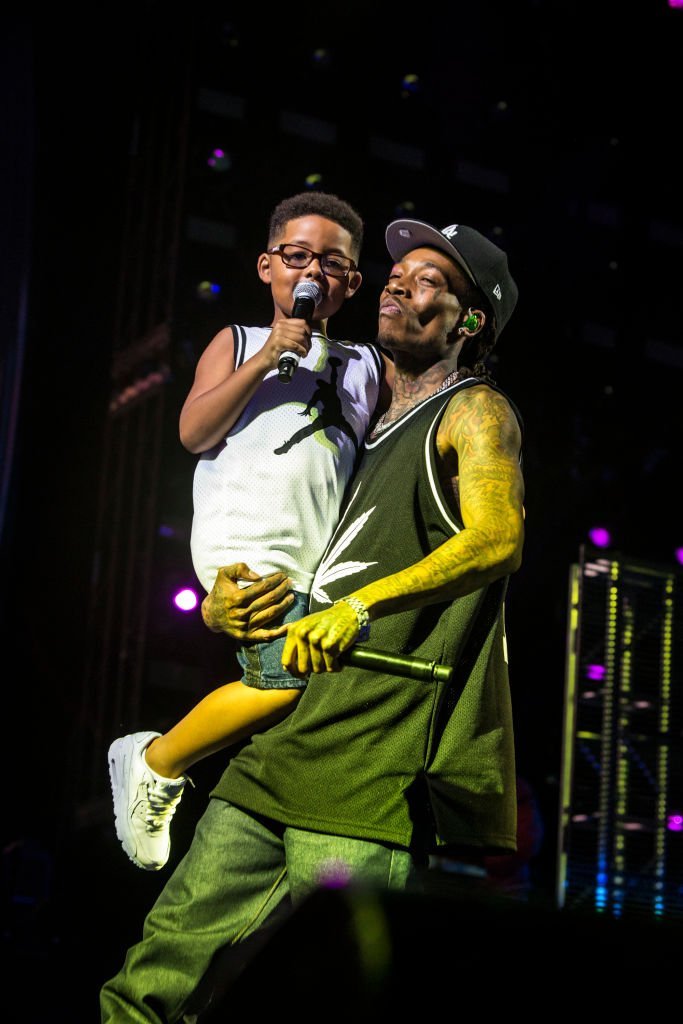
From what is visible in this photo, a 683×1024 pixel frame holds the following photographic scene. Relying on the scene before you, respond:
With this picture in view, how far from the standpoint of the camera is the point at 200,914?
2146mm

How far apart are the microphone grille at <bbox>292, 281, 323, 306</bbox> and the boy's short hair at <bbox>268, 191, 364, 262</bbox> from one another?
0.18 metres

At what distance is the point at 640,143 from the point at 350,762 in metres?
4.12

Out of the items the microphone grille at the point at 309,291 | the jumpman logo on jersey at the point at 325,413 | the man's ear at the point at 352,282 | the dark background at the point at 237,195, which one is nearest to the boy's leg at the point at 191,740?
the jumpman logo on jersey at the point at 325,413

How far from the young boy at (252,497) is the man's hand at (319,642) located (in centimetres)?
37

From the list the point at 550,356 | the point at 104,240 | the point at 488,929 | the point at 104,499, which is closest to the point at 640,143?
the point at 550,356

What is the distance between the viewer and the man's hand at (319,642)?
1.75 m

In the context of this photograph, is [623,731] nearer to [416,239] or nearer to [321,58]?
[321,58]

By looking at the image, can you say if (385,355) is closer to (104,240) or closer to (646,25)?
(104,240)

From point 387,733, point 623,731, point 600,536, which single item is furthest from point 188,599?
point 623,731

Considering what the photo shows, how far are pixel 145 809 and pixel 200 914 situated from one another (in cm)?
23

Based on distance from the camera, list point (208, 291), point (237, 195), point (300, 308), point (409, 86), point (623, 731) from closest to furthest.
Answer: point (300, 308)
point (208, 291)
point (237, 195)
point (409, 86)
point (623, 731)

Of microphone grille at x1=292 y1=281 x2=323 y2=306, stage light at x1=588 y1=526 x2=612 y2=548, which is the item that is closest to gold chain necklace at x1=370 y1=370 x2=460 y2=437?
microphone grille at x1=292 y1=281 x2=323 y2=306

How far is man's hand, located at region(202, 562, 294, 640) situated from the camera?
2.13 metres

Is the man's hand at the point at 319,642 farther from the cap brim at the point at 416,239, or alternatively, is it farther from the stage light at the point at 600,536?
the stage light at the point at 600,536
